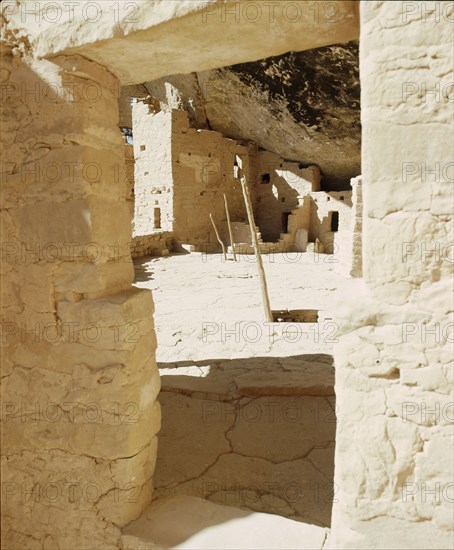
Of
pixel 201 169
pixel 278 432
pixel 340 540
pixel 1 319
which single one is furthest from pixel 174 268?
pixel 340 540

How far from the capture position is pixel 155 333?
2.48m

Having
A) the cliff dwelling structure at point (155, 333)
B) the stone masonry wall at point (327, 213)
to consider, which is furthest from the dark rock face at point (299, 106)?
the cliff dwelling structure at point (155, 333)

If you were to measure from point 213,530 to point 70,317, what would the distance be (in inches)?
47.1

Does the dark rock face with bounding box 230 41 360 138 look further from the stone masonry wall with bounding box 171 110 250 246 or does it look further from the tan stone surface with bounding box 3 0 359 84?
the tan stone surface with bounding box 3 0 359 84

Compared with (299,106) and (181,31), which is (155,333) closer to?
(181,31)

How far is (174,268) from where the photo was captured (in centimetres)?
1121

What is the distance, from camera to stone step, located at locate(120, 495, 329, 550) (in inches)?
74.5

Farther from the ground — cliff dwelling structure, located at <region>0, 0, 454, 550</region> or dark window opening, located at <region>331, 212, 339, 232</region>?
dark window opening, located at <region>331, 212, 339, 232</region>

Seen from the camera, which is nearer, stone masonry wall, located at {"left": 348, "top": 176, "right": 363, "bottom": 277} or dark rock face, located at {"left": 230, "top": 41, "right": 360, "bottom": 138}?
stone masonry wall, located at {"left": 348, "top": 176, "right": 363, "bottom": 277}

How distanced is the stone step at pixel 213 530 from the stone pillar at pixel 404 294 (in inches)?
18.0

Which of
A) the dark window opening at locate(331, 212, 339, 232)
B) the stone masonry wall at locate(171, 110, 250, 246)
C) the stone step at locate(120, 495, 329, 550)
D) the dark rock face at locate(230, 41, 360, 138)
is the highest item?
the dark rock face at locate(230, 41, 360, 138)

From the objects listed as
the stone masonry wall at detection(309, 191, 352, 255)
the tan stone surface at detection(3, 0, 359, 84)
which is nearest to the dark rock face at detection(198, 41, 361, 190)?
the stone masonry wall at detection(309, 191, 352, 255)

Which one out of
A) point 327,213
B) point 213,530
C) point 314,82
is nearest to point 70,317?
point 213,530

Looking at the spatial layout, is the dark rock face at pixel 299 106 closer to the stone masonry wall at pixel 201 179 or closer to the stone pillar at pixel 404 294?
the stone masonry wall at pixel 201 179
